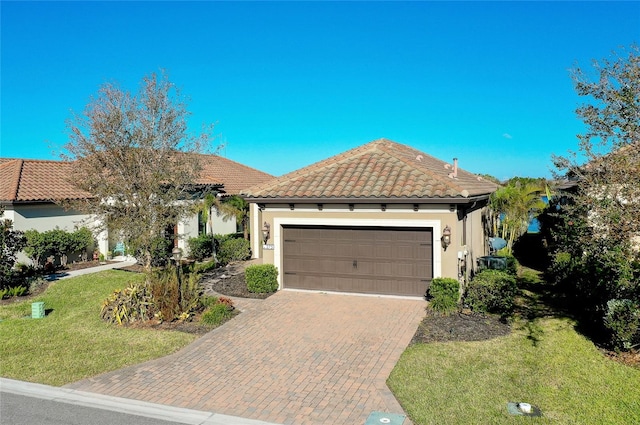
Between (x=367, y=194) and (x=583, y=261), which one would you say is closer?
(x=583, y=261)

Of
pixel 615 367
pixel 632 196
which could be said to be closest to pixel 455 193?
pixel 632 196

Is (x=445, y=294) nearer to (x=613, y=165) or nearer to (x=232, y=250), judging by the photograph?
(x=613, y=165)

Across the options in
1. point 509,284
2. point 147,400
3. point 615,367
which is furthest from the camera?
point 509,284

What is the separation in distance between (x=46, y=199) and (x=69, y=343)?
11.6 meters

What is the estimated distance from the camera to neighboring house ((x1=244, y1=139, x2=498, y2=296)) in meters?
13.9

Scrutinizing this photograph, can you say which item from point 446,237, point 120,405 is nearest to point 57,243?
point 120,405

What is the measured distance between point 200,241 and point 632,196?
17944mm

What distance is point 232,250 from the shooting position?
22.3 meters

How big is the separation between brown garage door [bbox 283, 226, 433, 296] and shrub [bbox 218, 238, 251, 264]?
22.9ft

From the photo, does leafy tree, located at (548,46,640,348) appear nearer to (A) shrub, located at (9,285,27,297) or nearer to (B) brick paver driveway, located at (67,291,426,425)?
(B) brick paver driveway, located at (67,291,426,425)

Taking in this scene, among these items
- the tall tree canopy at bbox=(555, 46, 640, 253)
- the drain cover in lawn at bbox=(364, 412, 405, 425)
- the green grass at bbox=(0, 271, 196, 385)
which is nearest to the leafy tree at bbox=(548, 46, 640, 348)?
the tall tree canopy at bbox=(555, 46, 640, 253)

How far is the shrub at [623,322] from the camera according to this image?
30.6ft

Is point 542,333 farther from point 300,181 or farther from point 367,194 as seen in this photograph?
point 300,181

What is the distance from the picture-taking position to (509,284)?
12.5m
